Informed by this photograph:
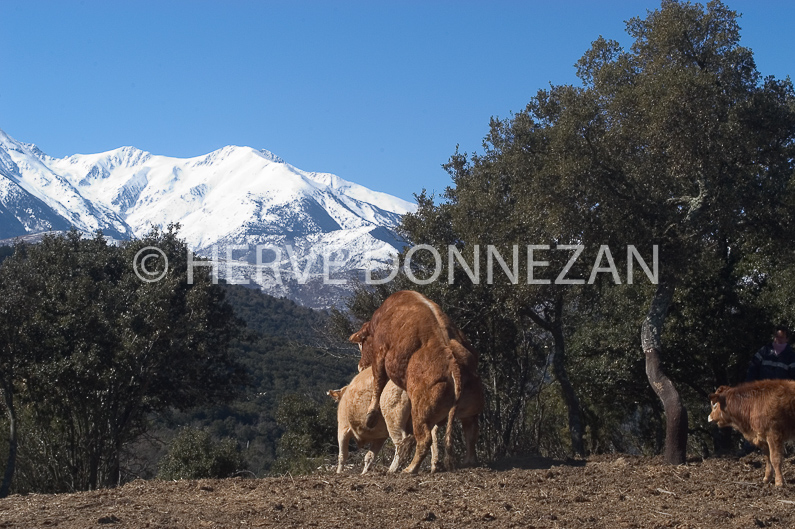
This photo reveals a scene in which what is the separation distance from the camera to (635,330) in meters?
17.0

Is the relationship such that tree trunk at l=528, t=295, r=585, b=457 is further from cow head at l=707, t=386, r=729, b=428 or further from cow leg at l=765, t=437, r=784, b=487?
cow leg at l=765, t=437, r=784, b=487

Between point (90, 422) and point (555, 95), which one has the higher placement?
point (555, 95)

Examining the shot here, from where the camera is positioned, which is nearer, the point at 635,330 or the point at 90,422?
the point at 635,330

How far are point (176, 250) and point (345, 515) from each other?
19879mm

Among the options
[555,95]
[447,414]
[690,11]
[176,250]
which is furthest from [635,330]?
[176,250]

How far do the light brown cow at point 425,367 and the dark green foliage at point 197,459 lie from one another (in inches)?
515

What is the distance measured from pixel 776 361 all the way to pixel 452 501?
635 centimetres

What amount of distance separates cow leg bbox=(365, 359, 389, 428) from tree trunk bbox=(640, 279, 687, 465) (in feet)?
13.1

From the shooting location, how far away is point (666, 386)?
476 inches

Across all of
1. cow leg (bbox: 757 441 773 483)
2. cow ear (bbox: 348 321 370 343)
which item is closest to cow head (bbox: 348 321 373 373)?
cow ear (bbox: 348 321 370 343)

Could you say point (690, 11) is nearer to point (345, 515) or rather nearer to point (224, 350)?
point (345, 515)

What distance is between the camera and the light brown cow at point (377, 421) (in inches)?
435

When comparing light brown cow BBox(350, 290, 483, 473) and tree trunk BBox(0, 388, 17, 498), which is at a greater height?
light brown cow BBox(350, 290, 483, 473)

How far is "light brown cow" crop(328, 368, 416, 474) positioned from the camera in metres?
11.0
